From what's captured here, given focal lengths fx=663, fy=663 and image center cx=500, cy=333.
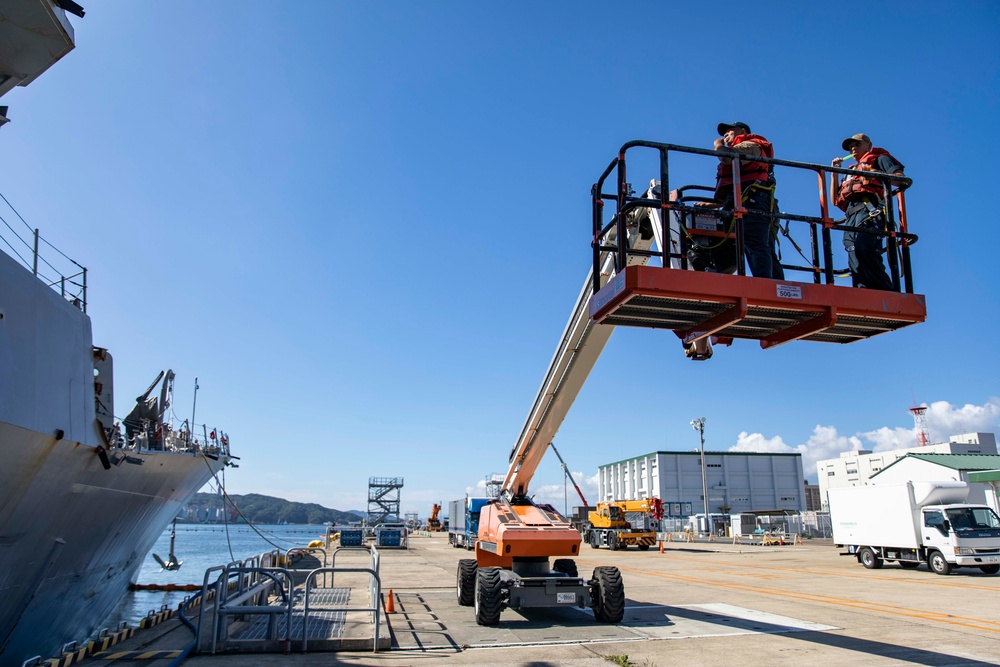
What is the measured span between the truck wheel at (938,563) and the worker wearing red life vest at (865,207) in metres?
17.8

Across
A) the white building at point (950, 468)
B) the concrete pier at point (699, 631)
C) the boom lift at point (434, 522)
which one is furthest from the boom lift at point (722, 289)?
the boom lift at point (434, 522)

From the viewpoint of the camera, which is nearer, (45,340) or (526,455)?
(45,340)

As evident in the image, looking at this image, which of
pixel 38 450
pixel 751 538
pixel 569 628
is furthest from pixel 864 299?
pixel 751 538

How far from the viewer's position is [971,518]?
790 inches

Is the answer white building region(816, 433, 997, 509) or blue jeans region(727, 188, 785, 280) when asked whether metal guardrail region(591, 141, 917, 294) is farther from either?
white building region(816, 433, 997, 509)

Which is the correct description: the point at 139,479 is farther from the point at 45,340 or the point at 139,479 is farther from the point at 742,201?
the point at 742,201

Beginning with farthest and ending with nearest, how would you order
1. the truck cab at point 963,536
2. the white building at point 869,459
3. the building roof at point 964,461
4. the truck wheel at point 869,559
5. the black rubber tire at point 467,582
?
1. the white building at point 869,459
2. the building roof at point 964,461
3. the truck wheel at point 869,559
4. the truck cab at point 963,536
5. the black rubber tire at point 467,582

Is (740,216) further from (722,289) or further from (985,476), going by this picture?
(985,476)

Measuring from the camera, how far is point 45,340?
33.7 ft

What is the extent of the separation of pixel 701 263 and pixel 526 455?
6.83 metres

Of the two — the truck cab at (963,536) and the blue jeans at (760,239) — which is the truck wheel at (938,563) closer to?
the truck cab at (963,536)

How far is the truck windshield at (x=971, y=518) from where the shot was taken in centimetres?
1994

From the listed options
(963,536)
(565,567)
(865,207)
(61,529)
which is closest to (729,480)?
(963,536)

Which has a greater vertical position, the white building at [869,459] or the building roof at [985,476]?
the white building at [869,459]
